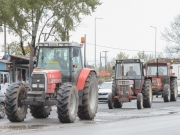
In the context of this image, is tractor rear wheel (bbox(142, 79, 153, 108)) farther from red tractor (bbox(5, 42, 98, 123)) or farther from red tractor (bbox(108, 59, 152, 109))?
A: red tractor (bbox(5, 42, 98, 123))

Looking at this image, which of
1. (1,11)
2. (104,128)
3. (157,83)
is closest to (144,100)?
(157,83)

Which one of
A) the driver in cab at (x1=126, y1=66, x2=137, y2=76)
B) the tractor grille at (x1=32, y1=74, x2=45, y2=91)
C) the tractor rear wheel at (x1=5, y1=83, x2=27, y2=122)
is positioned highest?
the driver in cab at (x1=126, y1=66, x2=137, y2=76)

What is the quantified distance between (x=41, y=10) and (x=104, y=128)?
2656 cm

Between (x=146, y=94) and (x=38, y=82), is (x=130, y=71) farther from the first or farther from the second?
(x=38, y=82)

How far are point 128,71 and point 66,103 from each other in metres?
12.5

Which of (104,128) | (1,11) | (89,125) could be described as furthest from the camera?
(1,11)

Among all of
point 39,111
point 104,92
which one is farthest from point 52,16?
point 39,111

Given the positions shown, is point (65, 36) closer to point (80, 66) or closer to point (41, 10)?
point (41, 10)

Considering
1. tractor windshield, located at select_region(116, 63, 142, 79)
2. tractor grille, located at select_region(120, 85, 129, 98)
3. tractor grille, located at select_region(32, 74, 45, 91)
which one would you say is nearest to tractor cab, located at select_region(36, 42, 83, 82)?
tractor grille, located at select_region(32, 74, 45, 91)

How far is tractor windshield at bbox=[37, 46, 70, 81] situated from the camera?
20266mm

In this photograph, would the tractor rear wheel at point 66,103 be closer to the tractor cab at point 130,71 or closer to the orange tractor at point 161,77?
the tractor cab at point 130,71

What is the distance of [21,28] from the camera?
42.2 m

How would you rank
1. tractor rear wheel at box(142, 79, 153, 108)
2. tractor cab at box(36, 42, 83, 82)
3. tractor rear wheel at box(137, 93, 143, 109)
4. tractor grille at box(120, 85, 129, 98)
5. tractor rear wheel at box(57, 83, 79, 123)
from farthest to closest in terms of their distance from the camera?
1. tractor rear wheel at box(142, 79, 153, 108)
2. tractor grille at box(120, 85, 129, 98)
3. tractor rear wheel at box(137, 93, 143, 109)
4. tractor cab at box(36, 42, 83, 82)
5. tractor rear wheel at box(57, 83, 79, 123)

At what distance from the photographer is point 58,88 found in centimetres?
1991
